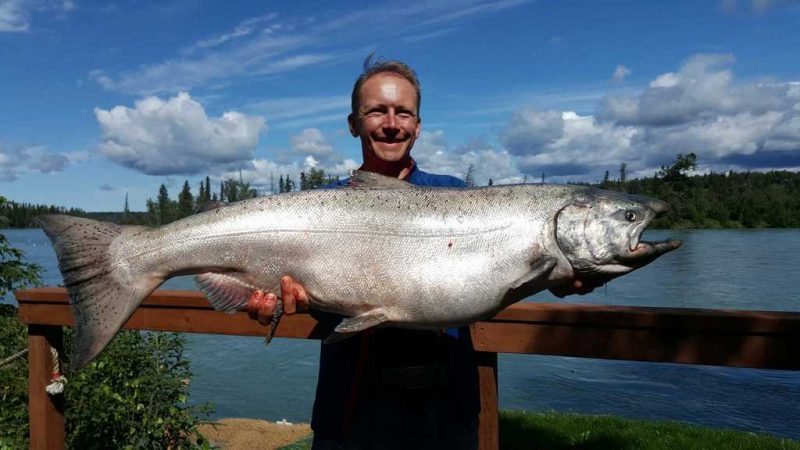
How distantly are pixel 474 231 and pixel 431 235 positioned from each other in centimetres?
19

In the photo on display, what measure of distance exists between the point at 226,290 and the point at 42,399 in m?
2.20

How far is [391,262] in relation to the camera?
2.68m

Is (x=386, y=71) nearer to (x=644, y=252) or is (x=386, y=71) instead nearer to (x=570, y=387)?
(x=644, y=252)

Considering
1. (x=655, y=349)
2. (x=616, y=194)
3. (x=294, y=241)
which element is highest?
(x=616, y=194)

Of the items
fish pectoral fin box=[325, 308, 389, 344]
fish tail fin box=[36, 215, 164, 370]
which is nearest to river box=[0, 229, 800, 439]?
fish pectoral fin box=[325, 308, 389, 344]

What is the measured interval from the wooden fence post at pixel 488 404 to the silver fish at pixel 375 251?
94 cm

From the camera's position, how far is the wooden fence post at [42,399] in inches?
160

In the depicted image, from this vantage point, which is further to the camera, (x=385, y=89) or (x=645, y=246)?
(x=385, y=89)

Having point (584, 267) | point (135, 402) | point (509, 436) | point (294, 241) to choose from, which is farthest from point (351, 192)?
point (509, 436)

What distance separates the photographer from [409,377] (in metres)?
2.78

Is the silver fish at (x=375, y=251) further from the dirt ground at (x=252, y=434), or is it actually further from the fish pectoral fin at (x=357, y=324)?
the dirt ground at (x=252, y=434)

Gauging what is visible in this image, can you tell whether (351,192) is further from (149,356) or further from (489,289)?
(149,356)

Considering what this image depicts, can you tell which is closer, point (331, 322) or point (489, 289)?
point (489, 289)

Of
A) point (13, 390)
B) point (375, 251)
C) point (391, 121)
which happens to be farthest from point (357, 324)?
point (13, 390)
